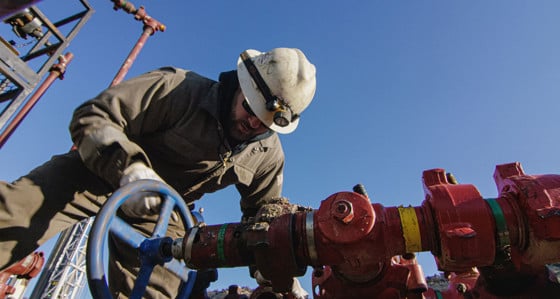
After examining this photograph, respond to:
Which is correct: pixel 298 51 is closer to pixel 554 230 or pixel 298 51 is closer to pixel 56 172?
pixel 56 172

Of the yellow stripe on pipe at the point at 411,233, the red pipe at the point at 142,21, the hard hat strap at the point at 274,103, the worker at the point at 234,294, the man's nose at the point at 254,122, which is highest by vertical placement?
Answer: the red pipe at the point at 142,21

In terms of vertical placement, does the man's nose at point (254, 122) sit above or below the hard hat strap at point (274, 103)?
below

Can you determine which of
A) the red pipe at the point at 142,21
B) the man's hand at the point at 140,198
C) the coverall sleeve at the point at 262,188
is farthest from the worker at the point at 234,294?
the red pipe at the point at 142,21

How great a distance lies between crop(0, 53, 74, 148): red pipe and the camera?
5953mm

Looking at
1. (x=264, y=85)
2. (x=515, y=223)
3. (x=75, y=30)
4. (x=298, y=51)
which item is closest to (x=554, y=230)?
(x=515, y=223)

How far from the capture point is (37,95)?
6836mm

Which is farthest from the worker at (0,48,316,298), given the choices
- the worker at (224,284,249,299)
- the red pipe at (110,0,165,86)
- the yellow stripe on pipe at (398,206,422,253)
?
the red pipe at (110,0,165,86)

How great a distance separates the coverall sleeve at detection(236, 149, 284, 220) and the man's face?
0.49 metres

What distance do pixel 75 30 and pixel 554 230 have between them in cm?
768

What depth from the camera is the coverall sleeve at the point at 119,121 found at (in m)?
1.82

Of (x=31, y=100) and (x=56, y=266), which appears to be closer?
(x=31, y=100)

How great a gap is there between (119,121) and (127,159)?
12.1 inches

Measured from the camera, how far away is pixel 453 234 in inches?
39.4

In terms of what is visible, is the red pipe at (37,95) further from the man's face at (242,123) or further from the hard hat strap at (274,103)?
the hard hat strap at (274,103)
